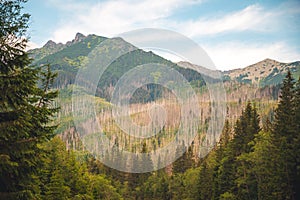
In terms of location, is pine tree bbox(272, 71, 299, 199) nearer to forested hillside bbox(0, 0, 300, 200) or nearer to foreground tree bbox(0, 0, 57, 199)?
forested hillside bbox(0, 0, 300, 200)

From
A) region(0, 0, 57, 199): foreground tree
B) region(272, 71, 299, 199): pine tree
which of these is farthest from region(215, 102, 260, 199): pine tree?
region(0, 0, 57, 199): foreground tree

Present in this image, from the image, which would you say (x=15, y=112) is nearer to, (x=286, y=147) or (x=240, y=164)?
(x=286, y=147)

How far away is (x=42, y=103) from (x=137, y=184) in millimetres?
70364

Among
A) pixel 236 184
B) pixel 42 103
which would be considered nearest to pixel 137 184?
pixel 236 184

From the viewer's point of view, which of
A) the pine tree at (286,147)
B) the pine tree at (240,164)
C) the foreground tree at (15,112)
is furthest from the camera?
the pine tree at (240,164)

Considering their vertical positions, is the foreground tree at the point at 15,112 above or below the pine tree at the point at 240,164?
above

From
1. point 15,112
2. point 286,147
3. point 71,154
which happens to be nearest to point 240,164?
point 286,147

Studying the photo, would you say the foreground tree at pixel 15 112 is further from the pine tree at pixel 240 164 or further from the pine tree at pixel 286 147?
the pine tree at pixel 240 164

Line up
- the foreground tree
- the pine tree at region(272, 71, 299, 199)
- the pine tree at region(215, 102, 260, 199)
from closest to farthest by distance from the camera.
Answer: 1. the foreground tree
2. the pine tree at region(272, 71, 299, 199)
3. the pine tree at region(215, 102, 260, 199)

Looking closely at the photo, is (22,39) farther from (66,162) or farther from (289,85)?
(289,85)

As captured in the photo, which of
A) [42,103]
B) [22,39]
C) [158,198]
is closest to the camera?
[22,39]

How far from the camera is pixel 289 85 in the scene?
111 feet

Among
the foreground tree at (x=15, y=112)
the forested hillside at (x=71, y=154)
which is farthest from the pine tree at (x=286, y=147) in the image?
the foreground tree at (x=15, y=112)

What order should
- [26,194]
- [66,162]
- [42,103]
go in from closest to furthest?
[26,194] < [42,103] < [66,162]
